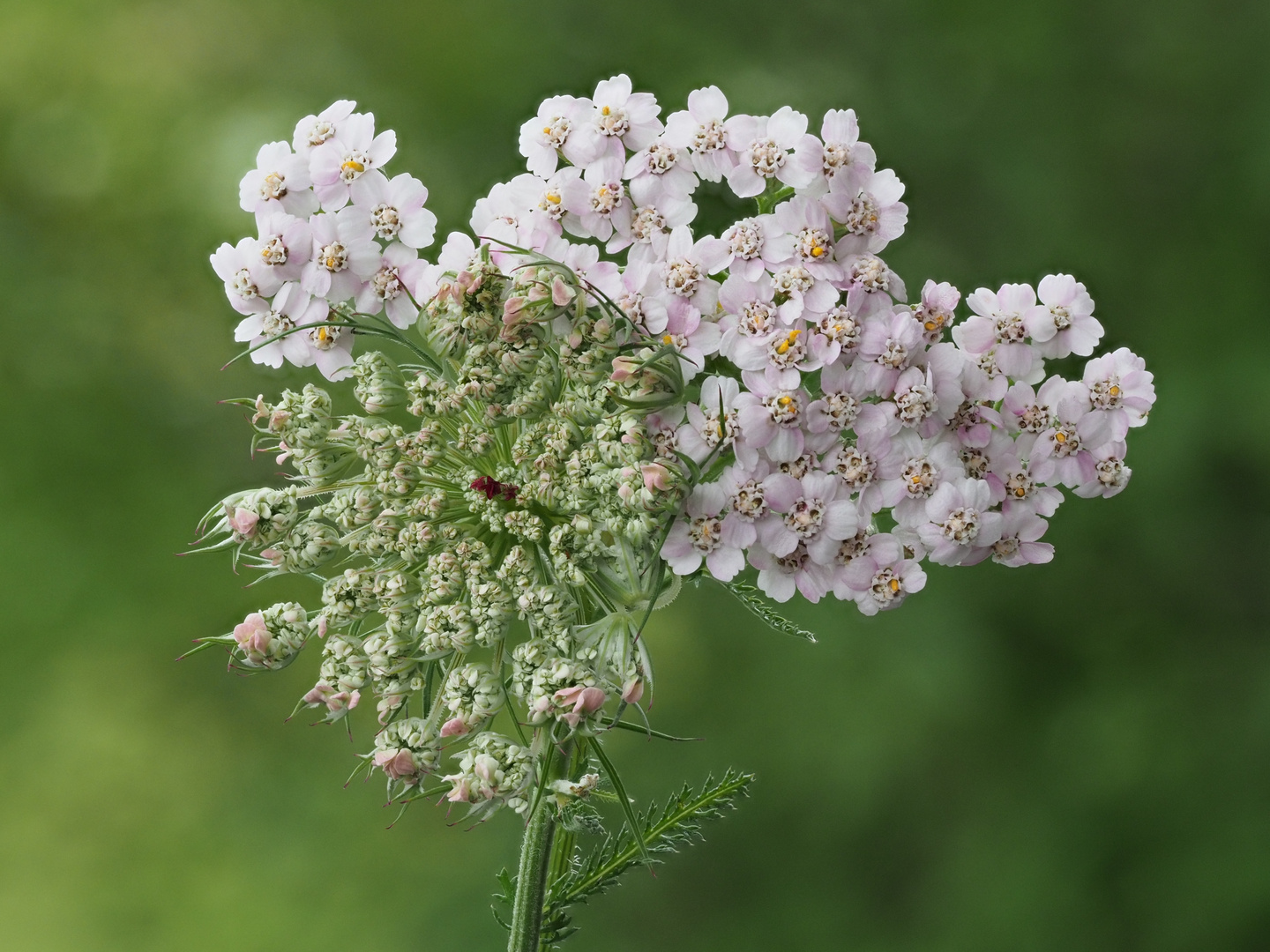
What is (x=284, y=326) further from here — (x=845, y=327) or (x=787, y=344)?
(x=845, y=327)

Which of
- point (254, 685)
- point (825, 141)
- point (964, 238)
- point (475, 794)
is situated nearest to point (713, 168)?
point (825, 141)

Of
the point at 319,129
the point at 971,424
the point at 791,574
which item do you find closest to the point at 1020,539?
the point at 971,424

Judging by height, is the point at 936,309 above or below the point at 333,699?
above

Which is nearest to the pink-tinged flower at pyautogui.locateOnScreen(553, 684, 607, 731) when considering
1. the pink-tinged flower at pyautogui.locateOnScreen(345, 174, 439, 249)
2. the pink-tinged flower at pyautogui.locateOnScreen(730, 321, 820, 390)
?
the pink-tinged flower at pyautogui.locateOnScreen(730, 321, 820, 390)

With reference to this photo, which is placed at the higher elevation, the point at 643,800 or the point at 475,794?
the point at 643,800

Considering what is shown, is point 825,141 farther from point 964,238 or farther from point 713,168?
point 964,238

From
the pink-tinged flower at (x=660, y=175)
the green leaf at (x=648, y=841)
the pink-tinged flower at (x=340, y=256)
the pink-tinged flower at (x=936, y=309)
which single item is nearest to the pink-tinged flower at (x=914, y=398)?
the pink-tinged flower at (x=936, y=309)

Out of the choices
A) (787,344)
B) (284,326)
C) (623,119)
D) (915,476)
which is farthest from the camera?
(284,326)
